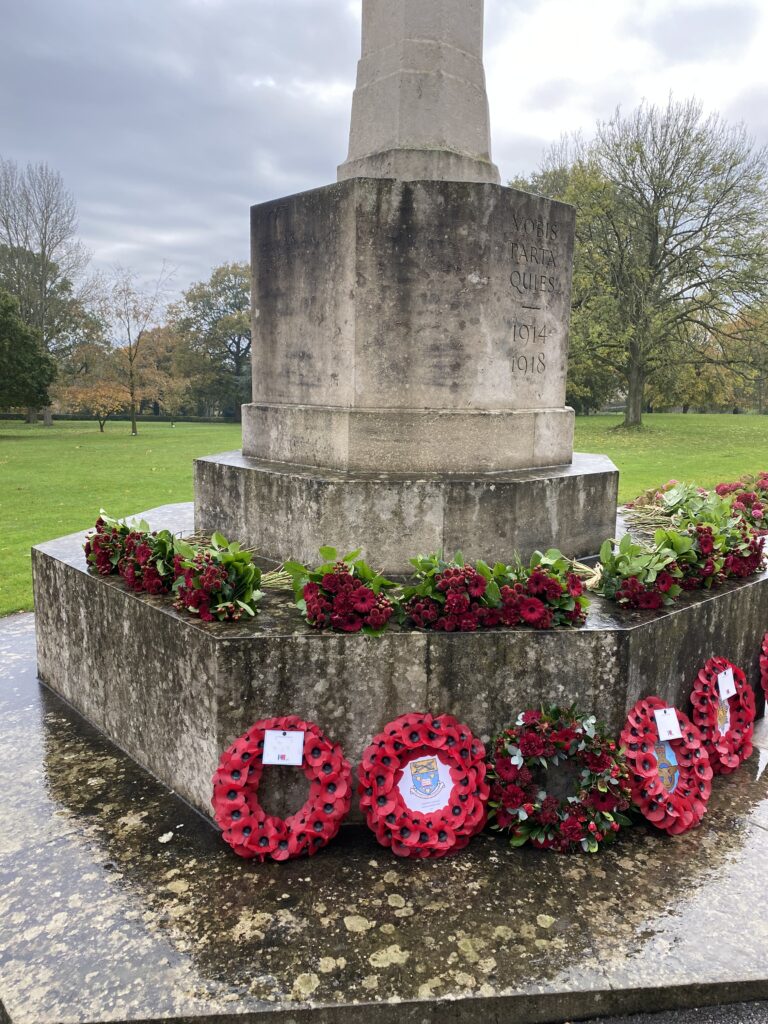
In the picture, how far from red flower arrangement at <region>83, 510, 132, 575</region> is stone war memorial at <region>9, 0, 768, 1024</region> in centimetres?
3

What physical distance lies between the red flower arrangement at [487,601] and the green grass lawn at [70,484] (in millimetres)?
5005

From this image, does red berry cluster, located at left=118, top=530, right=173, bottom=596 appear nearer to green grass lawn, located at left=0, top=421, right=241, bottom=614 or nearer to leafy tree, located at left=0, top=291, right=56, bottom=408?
green grass lawn, located at left=0, top=421, right=241, bottom=614

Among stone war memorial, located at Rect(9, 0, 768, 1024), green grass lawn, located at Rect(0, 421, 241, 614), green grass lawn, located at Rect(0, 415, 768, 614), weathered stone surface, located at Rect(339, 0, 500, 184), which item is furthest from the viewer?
green grass lawn, located at Rect(0, 415, 768, 614)

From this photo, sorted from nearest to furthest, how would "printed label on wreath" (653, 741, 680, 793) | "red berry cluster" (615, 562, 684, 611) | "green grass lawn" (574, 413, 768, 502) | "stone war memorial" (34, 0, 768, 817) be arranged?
"printed label on wreath" (653, 741, 680, 793), "stone war memorial" (34, 0, 768, 817), "red berry cluster" (615, 562, 684, 611), "green grass lawn" (574, 413, 768, 502)

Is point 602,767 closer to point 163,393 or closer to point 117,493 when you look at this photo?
point 117,493

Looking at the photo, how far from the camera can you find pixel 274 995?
235cm

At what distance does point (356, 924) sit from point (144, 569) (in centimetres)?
203

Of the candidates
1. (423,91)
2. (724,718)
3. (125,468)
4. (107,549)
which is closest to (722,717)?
(724,718)

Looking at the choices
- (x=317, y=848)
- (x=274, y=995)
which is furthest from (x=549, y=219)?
(x=274, y=995)

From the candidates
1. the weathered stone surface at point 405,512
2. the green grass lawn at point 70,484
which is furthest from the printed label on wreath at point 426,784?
the green grass lawn at point 70,484

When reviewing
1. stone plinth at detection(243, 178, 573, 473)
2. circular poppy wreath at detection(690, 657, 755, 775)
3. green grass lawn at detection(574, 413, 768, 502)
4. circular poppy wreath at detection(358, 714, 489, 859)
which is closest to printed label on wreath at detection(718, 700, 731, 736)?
circular poppy wreath at detection(690, 657, 755, 775)

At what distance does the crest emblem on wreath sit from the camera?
3.14 m

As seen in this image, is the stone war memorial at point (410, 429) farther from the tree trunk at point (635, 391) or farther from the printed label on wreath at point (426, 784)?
the tree trunk at point (635, 391)

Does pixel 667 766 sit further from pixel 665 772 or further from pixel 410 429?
pixel 410 429
